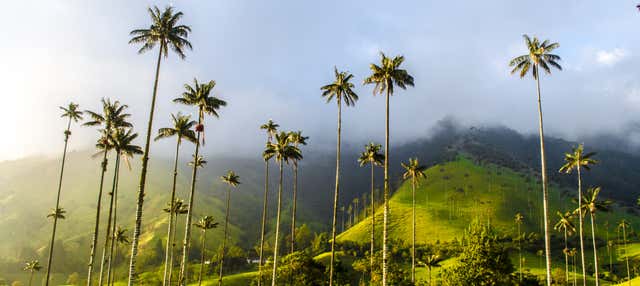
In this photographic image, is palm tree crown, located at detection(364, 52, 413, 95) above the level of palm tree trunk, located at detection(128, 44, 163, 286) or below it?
above

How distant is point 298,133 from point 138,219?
42511 mm

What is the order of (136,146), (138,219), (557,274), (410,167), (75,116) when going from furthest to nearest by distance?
(557,274) → (410,167) → (75,116) → (136,146) → (138,219)

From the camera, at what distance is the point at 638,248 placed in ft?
644

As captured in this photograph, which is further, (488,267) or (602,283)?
(602,283)

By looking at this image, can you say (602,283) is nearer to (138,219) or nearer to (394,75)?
(394,75)

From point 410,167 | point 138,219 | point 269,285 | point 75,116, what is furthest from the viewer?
point 269,285

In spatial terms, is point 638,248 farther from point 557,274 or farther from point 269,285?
point 269,285

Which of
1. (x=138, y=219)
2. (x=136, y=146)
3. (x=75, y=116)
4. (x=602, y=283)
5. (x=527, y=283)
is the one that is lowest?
(x=602, y=283)

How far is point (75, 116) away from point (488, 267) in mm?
73326

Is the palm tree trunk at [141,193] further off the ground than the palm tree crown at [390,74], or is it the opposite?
the palm tree crown at [390,74]

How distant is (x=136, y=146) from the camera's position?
5753 centimetres

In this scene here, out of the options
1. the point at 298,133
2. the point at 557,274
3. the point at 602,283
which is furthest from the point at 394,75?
the point at 602,283

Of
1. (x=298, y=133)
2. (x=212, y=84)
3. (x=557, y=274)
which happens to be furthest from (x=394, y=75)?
(x=557, y=274)

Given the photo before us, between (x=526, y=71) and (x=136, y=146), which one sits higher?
(x=526, y=71)
